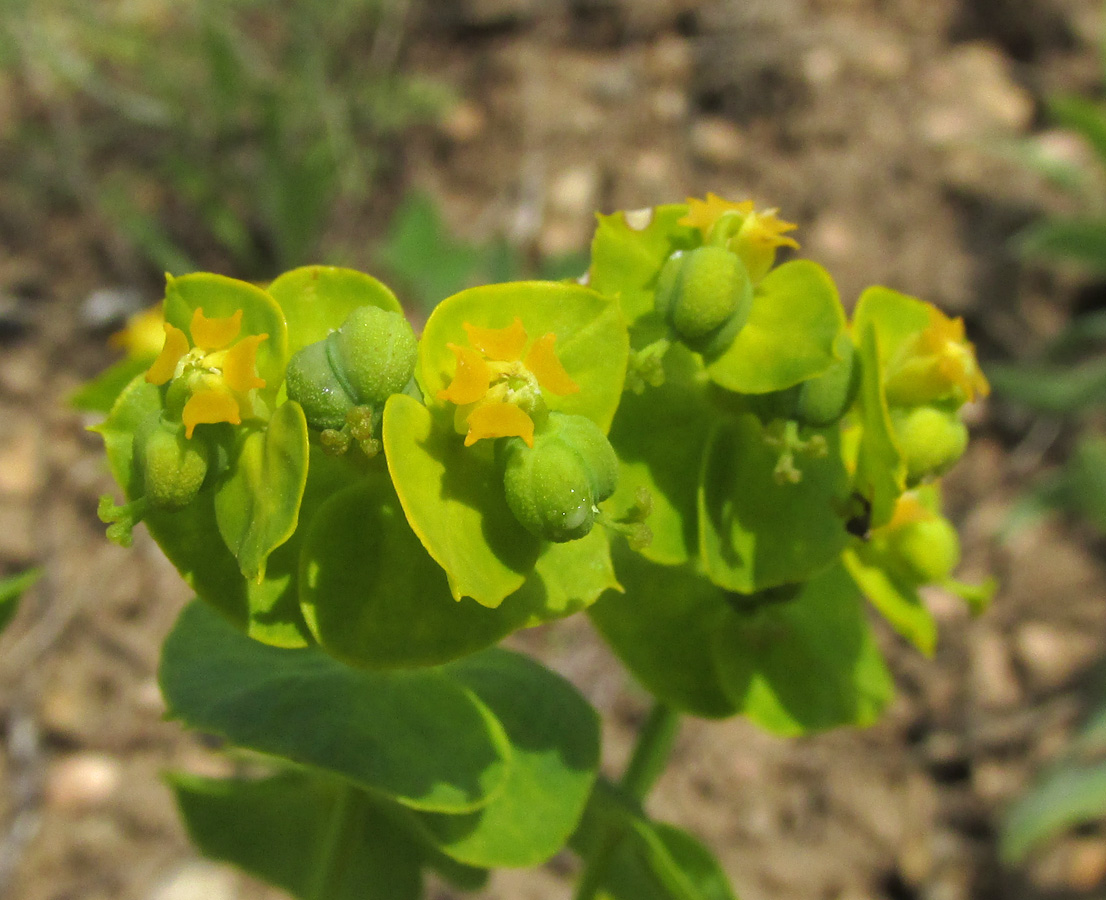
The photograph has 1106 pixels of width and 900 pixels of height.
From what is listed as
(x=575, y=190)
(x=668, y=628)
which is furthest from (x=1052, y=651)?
(x=668, y=628)

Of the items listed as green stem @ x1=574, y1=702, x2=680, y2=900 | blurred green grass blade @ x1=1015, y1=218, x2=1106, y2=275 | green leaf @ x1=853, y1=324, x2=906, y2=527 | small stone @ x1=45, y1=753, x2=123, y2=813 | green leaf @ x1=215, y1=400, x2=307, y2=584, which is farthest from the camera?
blurred green grass blade @ x1=1015, y1=218, x2=1106, y2=275

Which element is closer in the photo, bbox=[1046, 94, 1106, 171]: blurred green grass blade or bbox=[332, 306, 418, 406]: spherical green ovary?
bbox=[332, 306, 418, 406]: spherical green ovary

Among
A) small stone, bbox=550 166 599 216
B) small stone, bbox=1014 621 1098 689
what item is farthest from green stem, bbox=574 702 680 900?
small stone, bbox=550 166 599 216

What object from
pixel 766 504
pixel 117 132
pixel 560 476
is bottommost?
pixel 117 132

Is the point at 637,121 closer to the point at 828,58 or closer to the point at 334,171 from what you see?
the point at 828,58

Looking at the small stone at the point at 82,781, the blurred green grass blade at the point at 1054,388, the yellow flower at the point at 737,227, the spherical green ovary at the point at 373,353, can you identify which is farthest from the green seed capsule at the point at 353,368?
the blurred green grass blade at the point at 1054,388

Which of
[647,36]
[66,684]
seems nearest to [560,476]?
[66,684]

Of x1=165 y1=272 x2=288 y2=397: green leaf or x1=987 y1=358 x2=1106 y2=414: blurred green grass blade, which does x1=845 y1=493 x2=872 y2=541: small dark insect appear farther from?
x1=987 y1=358 x2=1106 y2=414: blurred green grass blade
